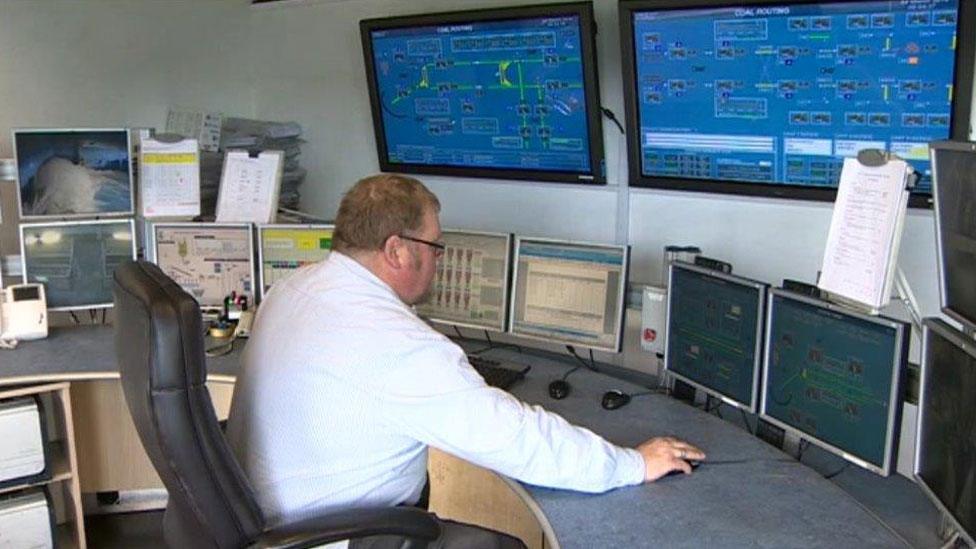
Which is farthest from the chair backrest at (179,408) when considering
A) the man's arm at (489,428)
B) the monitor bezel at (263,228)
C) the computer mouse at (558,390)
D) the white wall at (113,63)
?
the white wall at (113,63)

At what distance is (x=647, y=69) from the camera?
2.45m

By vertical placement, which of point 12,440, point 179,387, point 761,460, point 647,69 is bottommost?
point 12,440

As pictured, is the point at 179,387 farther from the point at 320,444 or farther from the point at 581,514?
the point at 581,514

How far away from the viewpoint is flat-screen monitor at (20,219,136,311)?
2818mm

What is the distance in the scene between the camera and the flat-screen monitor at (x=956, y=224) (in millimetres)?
1366

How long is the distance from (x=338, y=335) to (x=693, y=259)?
101 cm

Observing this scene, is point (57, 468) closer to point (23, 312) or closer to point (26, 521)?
point (26, 521)

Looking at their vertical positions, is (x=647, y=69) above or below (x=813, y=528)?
above

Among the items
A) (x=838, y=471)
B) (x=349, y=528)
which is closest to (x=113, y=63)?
(x=349, y=528)

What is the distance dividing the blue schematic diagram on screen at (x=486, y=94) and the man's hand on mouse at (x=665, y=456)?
3.75ft

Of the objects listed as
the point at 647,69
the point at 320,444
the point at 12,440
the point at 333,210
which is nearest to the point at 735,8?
the point at 647,69

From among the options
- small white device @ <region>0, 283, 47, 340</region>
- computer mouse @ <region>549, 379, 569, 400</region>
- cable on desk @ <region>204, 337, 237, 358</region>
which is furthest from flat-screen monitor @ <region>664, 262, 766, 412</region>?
small white device @ <region>0, 283, 47, 340</region>

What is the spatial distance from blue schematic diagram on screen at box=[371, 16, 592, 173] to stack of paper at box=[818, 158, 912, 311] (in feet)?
3.61

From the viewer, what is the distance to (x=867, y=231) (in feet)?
5.44
